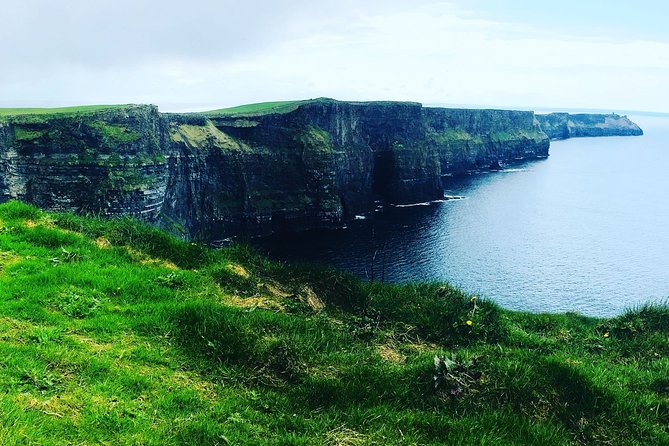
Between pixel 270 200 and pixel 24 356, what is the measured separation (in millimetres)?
86558

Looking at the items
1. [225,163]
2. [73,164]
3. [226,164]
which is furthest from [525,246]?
[73,164]

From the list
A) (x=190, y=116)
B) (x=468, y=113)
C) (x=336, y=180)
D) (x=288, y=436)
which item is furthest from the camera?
(x=468, y=113)

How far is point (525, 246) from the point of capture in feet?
253

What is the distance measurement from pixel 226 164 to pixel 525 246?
57.9 metres

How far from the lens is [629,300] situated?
53969mm

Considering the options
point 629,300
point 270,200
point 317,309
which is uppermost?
point 317,309

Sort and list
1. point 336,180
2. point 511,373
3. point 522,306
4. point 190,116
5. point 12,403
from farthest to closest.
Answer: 1. point 336,180
2. point 190,116
3. point 522,306
4. point 511,373
5. point 12,403

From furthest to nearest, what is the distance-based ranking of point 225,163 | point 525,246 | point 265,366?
point 225,163
point 525,246
point 265,366

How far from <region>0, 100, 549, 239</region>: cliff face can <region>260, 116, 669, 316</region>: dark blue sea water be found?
9.41 meters

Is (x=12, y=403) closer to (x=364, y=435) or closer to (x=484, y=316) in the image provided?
(x=364, y=435)

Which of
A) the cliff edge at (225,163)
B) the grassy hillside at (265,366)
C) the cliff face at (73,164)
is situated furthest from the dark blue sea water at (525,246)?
the cliff face at (73,164)

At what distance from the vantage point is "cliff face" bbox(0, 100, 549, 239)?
6094cm

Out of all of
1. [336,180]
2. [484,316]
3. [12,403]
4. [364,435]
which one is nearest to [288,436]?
[364,435]

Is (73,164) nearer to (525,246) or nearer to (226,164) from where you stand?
(226,164)
